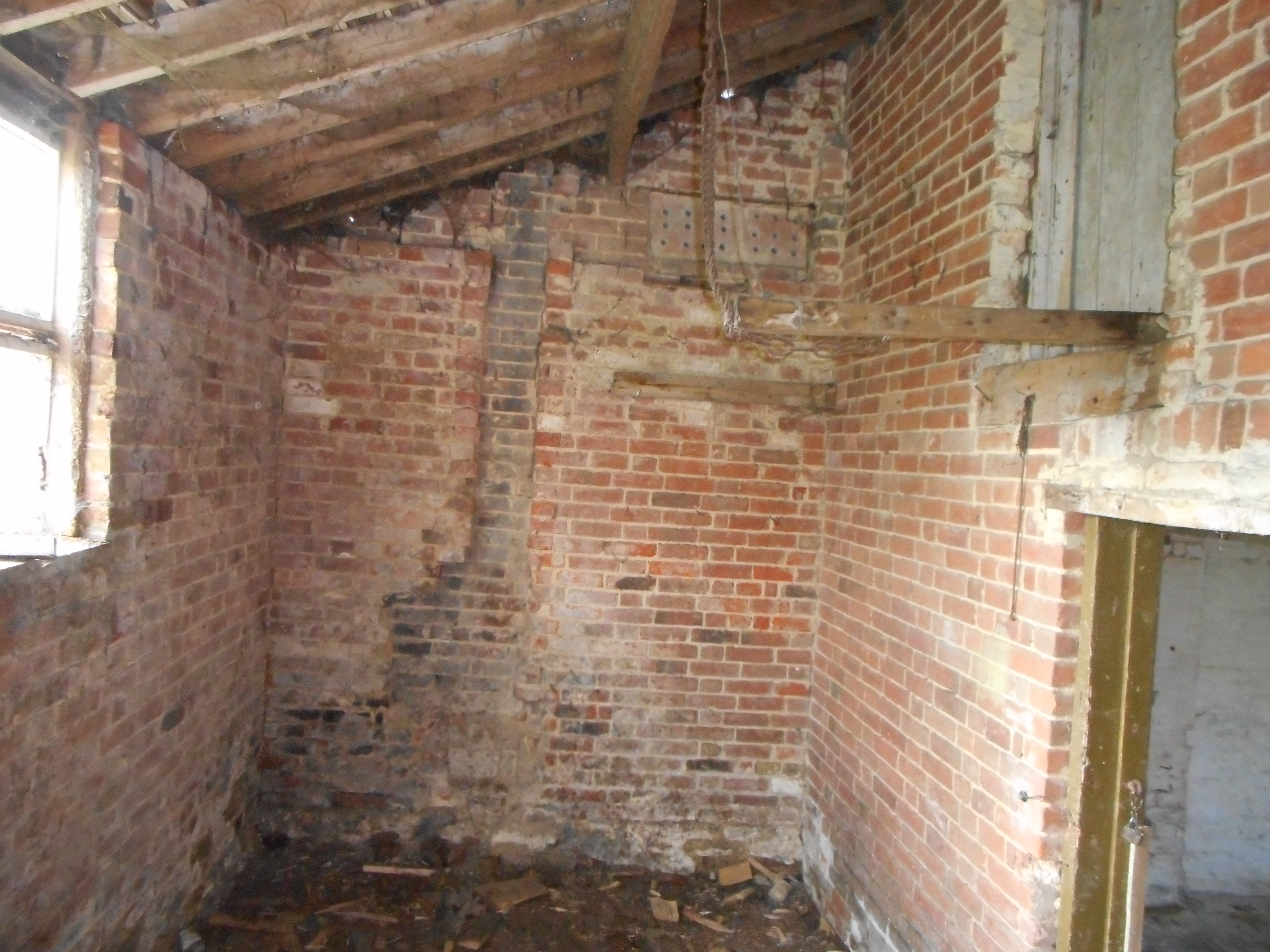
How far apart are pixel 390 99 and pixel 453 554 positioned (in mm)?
1980

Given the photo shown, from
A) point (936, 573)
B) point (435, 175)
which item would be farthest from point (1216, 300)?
point (435, 175)

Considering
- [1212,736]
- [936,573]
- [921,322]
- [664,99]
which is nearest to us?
[921,322]

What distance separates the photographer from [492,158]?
3.41 metres

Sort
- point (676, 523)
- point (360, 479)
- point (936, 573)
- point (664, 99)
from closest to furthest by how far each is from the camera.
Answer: point (936, 573) < point (664, 99) < point (360, 479) < point (676, 523)

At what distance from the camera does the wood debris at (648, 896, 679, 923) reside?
3.37 meters

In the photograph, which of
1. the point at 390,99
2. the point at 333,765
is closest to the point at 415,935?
the point at 333,765

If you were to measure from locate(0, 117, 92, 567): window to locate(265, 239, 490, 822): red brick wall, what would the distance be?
1308mm

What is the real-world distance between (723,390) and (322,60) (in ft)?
6.94

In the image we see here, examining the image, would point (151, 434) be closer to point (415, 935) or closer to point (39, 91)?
point (39, 91)

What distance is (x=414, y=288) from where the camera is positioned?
3.56 m

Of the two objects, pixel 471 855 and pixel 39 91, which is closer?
pixel 39 91

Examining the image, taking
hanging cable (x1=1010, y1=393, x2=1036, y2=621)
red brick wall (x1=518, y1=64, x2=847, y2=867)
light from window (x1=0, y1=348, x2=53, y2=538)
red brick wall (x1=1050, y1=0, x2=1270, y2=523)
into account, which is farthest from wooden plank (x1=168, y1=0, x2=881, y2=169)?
hanging cable (x1=1010, y1=393, x2=1036, y2=621)

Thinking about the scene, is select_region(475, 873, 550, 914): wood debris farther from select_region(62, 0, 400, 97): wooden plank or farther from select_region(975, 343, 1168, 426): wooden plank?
select_region(62, 0, 400, 97): wooden plank

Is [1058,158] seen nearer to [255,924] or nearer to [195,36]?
[195,36]
